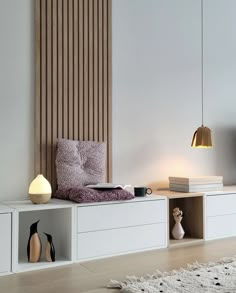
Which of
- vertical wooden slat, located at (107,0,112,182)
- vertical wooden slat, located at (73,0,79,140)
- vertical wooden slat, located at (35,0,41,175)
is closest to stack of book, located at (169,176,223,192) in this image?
vertical wooden slat, located at (107,0,112,182)

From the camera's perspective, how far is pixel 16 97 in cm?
273

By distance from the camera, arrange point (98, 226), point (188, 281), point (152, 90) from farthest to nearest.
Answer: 1. point (152, 90)
2. point (98, 226)
3. point (188, 281)

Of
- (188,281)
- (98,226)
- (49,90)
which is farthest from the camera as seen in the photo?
(49,90)

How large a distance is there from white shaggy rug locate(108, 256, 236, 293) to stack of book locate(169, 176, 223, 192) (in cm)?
85

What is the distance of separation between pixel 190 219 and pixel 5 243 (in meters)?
1.58

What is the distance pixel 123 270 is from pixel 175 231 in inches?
33.7

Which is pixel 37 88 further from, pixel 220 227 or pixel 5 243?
pixel 220 227

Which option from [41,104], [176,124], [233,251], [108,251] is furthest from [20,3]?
[233,251]

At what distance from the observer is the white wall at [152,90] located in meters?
2.73

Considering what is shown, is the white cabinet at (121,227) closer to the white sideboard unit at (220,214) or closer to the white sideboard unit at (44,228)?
the white sideboard unit at (44,228)

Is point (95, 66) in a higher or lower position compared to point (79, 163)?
higher

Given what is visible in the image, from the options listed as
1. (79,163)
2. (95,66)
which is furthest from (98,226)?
(95,66)

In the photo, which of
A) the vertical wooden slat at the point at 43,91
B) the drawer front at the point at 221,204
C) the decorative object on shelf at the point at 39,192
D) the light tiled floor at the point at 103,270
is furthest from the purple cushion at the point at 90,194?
the drawer front at the point at 221,204

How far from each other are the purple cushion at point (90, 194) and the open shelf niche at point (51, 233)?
0.33ft
